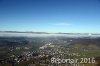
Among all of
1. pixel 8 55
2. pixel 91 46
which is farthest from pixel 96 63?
pixel 8 55

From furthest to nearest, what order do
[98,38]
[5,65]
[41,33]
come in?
[98,38] → [41,33] → [5,65]

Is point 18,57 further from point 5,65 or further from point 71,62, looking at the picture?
point 71,62

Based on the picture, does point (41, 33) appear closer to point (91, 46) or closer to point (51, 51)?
point (51, 51)

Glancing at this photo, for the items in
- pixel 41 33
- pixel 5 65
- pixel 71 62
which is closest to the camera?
pixel 5 65

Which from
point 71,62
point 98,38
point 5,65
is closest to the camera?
point 5,65

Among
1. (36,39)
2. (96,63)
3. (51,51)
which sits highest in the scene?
(36,39)

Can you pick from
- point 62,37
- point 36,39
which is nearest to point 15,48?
point 36,39

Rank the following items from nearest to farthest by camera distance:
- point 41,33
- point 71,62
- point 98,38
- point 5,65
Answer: point 5,65, point 71,62, point 41,33, point 98,38

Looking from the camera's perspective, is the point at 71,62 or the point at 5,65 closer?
the point at 5,65

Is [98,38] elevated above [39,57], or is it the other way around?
[98,38]

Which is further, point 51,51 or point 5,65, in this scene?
point 51,51
